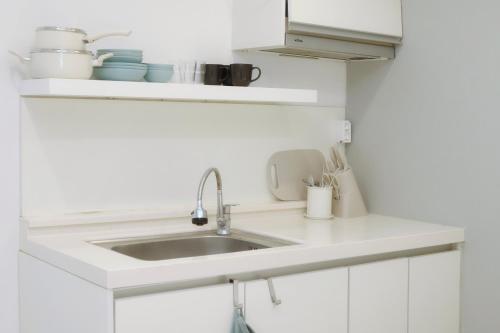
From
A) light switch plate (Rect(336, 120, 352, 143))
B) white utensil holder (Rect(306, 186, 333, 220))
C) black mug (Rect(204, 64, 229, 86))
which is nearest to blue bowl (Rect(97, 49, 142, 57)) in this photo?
black mug (Rect(204, 64, 229, 86))

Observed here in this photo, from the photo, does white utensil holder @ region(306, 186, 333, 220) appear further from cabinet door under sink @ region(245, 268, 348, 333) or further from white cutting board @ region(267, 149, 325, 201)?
cabinet door under sink @ region(245, 268, 348, 333)

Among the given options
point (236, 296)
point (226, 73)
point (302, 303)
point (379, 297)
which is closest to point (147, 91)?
point (226, 73)

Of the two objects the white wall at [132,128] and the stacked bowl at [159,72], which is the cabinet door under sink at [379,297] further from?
the stacked bowl at [159,72]

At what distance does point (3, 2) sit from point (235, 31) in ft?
3.02

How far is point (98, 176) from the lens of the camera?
8.55 feet

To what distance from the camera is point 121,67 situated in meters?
2.38

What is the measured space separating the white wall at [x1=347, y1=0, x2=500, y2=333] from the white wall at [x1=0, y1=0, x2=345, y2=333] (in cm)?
33

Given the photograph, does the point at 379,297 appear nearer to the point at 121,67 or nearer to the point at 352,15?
the point at 352,15

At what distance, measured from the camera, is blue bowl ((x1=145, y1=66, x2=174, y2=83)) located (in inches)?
98.7

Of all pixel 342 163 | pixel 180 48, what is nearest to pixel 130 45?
pixel 180 48

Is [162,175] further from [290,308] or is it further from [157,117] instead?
[290,308]

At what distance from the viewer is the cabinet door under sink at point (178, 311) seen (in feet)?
6.47

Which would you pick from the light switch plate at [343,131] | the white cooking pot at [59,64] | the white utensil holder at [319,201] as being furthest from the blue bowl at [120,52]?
the light switch plate at [343,131]

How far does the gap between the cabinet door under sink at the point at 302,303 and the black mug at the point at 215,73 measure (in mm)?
809
